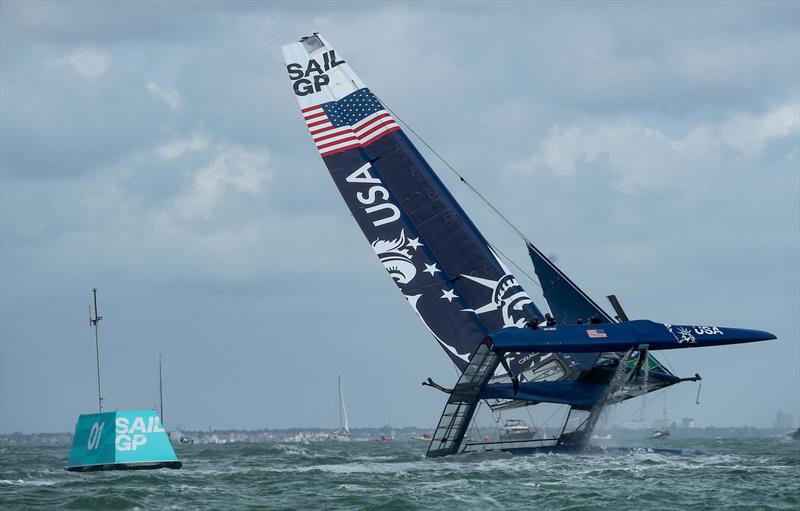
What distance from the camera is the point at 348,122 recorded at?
3525 cm

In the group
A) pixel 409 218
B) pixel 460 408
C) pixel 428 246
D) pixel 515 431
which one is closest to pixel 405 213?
pixel 409 218

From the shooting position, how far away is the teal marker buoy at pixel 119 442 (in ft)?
87.8

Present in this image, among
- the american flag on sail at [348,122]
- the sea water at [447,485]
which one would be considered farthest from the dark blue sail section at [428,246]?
the sea water at [447,485]

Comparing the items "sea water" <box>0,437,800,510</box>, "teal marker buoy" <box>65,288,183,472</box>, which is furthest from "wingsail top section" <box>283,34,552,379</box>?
"teal marker buoy" <box>65,288,183,472</box>

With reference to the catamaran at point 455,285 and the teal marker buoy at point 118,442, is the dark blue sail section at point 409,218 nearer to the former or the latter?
the catamaran at point 455,285

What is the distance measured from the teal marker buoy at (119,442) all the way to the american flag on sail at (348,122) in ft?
33.5

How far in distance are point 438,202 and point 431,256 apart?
1442 mm

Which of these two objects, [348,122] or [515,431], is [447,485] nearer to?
[515,431]

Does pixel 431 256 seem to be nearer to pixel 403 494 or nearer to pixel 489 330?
pixel 489 330

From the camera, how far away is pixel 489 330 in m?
34.2

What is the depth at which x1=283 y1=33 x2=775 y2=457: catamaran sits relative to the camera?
32.1 meters

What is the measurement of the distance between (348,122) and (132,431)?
37.8ft

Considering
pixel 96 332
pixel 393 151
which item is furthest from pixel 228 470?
pixel 393 151

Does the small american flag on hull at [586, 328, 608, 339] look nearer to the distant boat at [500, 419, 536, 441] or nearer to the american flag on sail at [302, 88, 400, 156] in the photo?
the distant boat at [500, 419, 536, 441]
